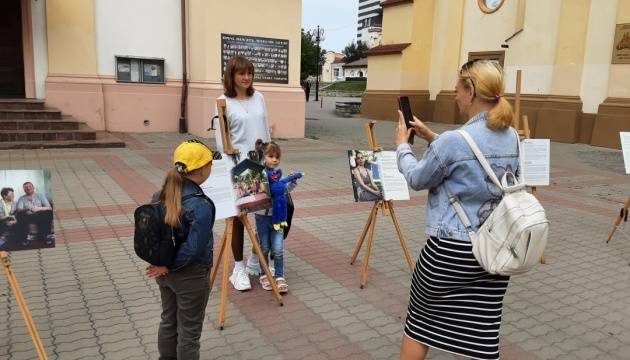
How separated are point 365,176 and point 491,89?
2177mm

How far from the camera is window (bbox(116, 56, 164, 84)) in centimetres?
1352

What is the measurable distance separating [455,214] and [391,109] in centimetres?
2055

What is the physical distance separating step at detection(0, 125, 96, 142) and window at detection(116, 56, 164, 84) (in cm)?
204

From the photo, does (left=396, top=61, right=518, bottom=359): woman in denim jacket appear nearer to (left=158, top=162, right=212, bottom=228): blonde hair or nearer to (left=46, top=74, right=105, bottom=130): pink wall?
(left=158, top=162, right=212, bottom=228): blonde hair

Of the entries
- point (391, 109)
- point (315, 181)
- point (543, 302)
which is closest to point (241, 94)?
point (543, 302)

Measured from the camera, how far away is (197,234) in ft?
8.34

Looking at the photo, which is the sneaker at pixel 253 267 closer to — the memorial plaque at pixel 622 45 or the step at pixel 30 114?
the step at pixel 30 114

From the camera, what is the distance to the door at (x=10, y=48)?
12.6 meters

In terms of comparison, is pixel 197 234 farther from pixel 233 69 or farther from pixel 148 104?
pixel 148 104

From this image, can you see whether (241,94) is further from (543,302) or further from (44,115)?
(44,115)

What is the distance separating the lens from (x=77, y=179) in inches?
327

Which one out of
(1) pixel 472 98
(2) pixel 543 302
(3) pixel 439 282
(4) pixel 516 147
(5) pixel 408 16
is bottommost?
(2) pixel 543 302

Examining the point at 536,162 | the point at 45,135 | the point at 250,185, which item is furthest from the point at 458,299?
the point at 45,135

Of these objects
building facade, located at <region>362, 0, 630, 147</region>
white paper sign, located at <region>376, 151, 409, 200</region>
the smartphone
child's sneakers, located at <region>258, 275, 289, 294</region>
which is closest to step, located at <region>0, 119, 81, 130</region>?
child's sneakers, located at <region>258, 275, 289, 294</region>
